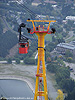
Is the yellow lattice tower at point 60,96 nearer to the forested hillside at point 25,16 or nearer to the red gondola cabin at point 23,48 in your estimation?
the red gondola cabin at point 23,48

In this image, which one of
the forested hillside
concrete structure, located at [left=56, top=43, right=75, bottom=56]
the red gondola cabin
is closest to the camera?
the red gondola cabin

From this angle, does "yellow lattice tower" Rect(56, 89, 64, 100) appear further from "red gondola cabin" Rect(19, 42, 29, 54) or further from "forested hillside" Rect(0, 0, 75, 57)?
"forested hillside" Rect(0, 0, 75, 57)

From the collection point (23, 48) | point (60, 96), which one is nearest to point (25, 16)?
point (60, 96)

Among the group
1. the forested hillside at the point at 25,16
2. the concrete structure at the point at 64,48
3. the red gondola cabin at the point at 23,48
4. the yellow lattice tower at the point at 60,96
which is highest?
the forested hillside at the point at 25,16

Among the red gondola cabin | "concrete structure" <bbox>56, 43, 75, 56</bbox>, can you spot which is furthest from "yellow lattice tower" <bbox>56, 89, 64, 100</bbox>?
"concrete structure" <bbox>56, 43, 75, 56</bbox>

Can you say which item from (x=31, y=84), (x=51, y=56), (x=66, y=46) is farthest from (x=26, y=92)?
(x=66, y=46)

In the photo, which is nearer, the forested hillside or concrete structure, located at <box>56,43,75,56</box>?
concrete structure, located at <box>56,43,75,56</box>

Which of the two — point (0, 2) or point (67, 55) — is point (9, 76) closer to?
point (67, 55)

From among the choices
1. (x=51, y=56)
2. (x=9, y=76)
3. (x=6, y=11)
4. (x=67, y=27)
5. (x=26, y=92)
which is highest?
(x=6, y=11)

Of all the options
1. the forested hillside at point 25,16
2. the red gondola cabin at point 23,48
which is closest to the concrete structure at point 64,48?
the forested hillside at point 25,16

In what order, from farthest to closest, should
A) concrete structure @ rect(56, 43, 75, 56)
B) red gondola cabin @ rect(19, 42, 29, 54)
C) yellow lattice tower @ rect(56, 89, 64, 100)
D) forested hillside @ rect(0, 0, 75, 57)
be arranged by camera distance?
forested hillside @ rect(0, 0, 75, 57), concrete structure @ rect(56, 43, 75, 56), yellow lattice tower @ rect(56, 89, 64, 100), red gondola cabin @ rect(19, 42, 29, 54)

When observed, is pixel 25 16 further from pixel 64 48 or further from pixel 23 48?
pixel 23 48
